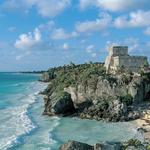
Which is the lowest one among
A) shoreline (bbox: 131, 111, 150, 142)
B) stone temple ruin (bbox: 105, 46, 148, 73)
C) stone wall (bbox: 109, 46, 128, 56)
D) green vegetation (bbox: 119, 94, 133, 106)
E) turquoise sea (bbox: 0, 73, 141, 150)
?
turquoise sea (bbox: 0, 73, 141, 150)

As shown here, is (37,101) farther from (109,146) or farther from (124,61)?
(109,146)

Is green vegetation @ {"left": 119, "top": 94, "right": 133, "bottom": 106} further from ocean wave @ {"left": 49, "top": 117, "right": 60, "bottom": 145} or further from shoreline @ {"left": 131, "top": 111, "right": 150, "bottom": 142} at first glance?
ocean wave @ {"left": 49, "top": 117, "right": 60, "bottom": 145}

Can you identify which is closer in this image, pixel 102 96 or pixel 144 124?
pixel 144 124

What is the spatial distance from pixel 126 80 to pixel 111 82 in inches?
85.4

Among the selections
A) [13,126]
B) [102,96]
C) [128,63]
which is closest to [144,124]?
[102,96]

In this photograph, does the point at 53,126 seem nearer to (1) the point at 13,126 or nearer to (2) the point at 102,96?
(1) the point at 13,126

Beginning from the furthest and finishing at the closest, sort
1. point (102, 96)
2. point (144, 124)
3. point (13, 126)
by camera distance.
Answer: point (102, 96) < point (13, 126) < point (144, 124)

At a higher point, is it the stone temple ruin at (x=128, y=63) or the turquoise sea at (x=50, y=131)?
the stone temple ruin at (x=128, y=63)

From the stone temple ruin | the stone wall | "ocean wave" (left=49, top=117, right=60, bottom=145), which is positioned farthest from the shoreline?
the stone wall

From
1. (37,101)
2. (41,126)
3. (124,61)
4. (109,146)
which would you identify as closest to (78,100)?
(41,126)

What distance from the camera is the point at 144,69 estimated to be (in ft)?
205

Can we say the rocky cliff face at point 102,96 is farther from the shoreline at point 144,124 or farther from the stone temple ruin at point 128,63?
the stone temple ruin at point 128,63

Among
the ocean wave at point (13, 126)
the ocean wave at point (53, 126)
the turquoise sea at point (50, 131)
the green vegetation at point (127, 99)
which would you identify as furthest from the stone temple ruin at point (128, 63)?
the turquoise sea at point (50, 131)

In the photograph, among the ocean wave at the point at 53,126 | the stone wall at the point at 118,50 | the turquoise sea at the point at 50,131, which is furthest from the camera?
the stone wall at the point at 118,50
